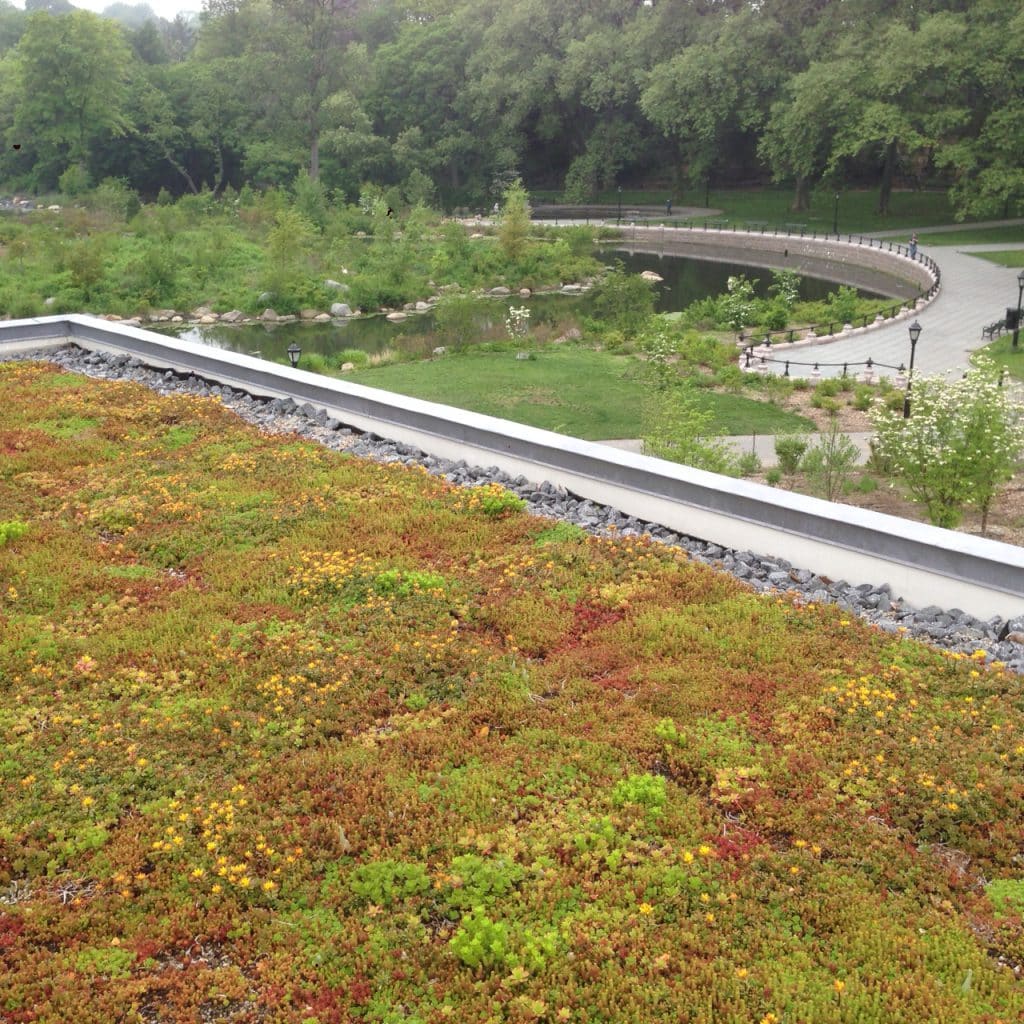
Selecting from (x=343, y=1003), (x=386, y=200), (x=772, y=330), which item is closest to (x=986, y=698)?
(x=343, y=1003)

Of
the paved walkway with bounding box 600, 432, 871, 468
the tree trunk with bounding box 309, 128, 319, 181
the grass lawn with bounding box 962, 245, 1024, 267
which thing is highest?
the tree trunk with bounding box 309, 128, 319, 181

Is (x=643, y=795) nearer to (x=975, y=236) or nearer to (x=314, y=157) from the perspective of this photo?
(x=975, y=236)

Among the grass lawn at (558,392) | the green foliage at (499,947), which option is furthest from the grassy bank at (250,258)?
the green foliage at (499,947)

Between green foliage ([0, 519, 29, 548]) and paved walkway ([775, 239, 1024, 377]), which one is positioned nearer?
green foliage ([0, 519, 29, 548])

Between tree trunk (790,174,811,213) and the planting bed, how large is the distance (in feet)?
163

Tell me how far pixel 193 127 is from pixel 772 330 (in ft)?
139

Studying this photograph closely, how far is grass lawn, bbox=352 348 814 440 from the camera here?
60.6 feet

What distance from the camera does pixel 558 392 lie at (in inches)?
808

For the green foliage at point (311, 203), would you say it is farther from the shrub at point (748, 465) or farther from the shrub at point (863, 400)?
the shrub at point (748, 465)

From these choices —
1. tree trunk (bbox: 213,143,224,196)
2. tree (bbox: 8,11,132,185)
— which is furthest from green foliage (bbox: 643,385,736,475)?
tree (bbox: 8,11,132,185)

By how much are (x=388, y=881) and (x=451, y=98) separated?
64.0 m

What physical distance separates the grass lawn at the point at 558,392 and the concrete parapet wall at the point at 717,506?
621cm

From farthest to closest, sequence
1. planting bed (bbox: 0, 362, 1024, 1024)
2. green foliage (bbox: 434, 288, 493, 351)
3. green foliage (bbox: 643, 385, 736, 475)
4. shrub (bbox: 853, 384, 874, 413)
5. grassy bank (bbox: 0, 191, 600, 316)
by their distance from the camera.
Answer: grassy bank (bbox: 0, 191, 600, 316) < green foliage (bbox: 434, 288, 493, 351) < shrub (bbox: 853, 384, 874, 413) < green foliage (bbox: 643, 385, 736, 475) < planting bed (bbox: 0, 362, 1024, 1024)

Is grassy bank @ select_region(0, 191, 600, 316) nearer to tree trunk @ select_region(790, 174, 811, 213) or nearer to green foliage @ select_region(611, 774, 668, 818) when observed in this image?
tree trunk @ select_region(790, 174, 811, 213)
